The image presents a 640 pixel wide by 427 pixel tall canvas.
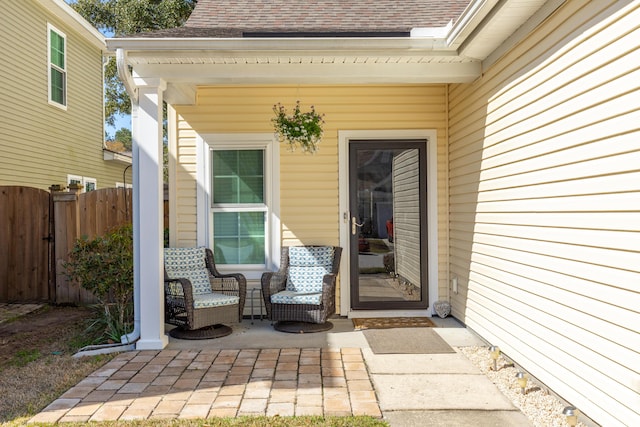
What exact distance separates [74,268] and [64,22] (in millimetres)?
7143

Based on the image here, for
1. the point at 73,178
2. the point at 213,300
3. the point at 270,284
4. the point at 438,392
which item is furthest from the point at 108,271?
the point at 73,178

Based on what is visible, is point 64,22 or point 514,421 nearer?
point 514,421

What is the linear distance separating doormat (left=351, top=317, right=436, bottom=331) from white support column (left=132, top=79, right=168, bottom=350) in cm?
210

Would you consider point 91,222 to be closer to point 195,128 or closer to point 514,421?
point 195,128

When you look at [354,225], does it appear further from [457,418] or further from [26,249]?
[26,249]

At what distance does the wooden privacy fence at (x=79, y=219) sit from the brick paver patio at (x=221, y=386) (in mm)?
2974

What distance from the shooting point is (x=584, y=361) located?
2891 mm

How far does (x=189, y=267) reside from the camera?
5391 millimetres

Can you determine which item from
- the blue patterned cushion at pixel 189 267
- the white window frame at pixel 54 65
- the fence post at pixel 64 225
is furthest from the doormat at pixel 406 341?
the white window frame at pixel 54 65

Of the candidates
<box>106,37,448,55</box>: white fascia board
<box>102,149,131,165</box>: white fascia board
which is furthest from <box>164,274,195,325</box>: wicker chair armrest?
<box>102,149,131,165</box>: white fascia board

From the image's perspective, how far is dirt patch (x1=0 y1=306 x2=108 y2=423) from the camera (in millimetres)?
3367

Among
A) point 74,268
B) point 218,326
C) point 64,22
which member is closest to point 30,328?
point 74,268

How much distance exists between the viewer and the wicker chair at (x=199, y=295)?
4.83m

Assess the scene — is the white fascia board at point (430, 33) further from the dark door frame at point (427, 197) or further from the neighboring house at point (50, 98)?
the neighboring house at point (50, 98)
